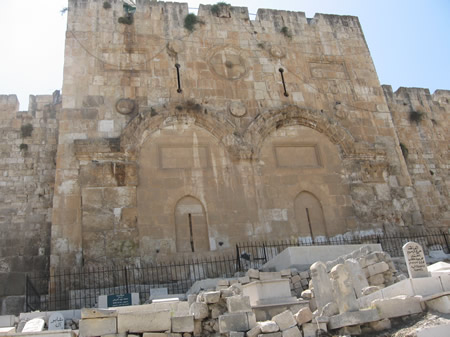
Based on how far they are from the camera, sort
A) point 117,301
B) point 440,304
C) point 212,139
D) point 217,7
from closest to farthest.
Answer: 1. point 440,304
2. point 117,301
3. point 212,139
4. point 217,7

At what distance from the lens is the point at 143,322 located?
5.99m

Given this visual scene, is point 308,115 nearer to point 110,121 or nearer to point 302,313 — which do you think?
point 110,121

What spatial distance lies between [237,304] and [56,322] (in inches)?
140

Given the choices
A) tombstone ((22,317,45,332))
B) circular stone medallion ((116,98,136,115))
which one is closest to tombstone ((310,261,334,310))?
tombstone ((22,317,45,332))

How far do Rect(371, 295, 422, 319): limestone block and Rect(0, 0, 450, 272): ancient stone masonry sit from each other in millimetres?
6327

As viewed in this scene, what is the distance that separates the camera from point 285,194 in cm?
1324

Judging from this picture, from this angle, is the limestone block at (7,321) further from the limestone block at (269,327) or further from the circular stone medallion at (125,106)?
the circular stone medallion at (125,106)

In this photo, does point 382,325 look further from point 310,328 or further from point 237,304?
point 237,304

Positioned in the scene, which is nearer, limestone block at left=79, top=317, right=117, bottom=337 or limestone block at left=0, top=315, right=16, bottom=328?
limestone block at left=79, top=317, right=117, bottom=337

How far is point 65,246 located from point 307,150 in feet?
23.9

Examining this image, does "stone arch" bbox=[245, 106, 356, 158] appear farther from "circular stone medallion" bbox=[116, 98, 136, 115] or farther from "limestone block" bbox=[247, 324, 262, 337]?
"limestone block" bbox=[247, 324, 262, 337]

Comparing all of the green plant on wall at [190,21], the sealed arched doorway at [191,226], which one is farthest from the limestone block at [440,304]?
the green plant on wall at [190,21]

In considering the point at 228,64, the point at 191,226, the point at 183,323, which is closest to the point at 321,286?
the point at 183,323

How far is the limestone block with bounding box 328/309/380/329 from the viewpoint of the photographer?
19.8 feet
